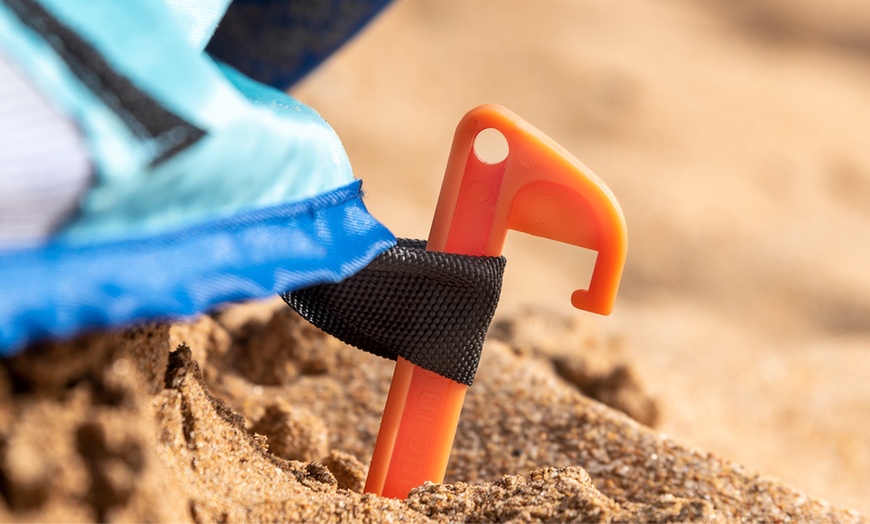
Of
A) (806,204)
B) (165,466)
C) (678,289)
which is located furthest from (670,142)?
(165,466)

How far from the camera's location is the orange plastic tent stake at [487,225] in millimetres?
1003

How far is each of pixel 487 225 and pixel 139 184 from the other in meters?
0.43

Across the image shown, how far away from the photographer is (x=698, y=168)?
3.89 m

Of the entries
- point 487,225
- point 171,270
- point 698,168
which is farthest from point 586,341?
point 698,168

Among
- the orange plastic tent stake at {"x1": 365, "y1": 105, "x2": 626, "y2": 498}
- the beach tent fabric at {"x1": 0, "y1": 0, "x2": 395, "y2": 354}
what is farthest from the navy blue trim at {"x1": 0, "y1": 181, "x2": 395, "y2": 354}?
the orange plastic tent stake at {"x1": 365, "y1": 105, "x2": 626, "y2": 498}

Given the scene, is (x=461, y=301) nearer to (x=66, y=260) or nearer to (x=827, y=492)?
(x=66, y=260)

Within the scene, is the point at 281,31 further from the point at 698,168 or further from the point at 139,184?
the point at 698,168

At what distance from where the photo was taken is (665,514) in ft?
3.01

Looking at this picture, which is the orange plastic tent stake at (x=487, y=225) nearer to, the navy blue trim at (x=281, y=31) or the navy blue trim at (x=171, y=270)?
the navy blue trim at (x=171, y=270)

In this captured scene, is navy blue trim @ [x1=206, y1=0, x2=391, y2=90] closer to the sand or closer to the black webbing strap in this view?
the sand

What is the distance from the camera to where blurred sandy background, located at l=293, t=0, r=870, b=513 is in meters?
2.33

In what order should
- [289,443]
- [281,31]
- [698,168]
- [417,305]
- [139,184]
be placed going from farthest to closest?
1. [698,168]
2. [281,31]
3. [289,443]
4. [417,305]
5. [139,184]

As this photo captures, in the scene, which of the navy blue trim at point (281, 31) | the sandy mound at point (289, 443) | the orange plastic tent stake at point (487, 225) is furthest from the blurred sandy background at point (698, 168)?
the orange plastic tent stake at point (487, 225)

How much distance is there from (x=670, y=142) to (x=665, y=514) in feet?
11.0
